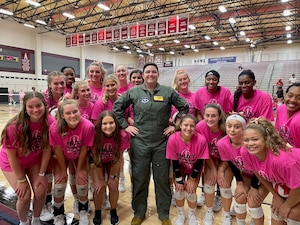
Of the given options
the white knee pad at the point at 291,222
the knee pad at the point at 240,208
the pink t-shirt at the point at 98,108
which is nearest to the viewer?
the white knee pad at the point at 291,222

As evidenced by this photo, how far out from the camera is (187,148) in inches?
105

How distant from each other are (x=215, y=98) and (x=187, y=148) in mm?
837

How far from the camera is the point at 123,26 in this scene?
13.5 meters

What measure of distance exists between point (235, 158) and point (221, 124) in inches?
17.8

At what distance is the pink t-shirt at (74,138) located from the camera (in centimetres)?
257

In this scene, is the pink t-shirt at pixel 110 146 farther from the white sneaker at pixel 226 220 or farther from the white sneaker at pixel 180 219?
the white sneaker at pixel 226 220

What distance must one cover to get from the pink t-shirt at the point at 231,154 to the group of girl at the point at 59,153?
3.73 feet

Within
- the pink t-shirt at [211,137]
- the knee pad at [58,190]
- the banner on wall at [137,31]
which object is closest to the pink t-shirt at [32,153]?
the knee pad at [58,190]

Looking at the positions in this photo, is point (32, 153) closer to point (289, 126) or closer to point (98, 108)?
point (98, 108)

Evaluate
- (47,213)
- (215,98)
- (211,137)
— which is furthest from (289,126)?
(47,213)

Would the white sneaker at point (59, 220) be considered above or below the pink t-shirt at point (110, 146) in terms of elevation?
below

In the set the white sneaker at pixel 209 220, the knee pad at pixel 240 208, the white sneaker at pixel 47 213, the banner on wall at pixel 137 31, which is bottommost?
the white sneaker at pixel 47 213

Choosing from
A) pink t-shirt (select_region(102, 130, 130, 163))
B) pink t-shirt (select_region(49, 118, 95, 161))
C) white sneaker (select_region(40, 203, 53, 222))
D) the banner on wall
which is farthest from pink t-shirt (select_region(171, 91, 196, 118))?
the banner on wall

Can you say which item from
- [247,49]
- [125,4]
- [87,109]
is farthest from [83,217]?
[247,49]
